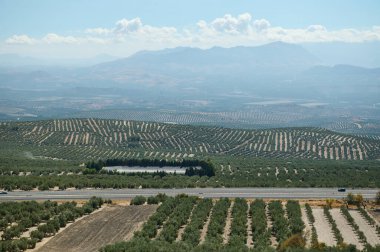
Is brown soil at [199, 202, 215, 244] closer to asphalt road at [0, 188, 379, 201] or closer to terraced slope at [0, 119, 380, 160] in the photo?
asphalt road at [0, 188, 379, 201]

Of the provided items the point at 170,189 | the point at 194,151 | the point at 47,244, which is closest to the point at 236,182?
the point at 170,189

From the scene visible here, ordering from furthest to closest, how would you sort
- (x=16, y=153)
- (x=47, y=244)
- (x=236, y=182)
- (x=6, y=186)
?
(x=16, y=153), (x=236, y=182), (x=6, y=186), (x=47, y=244)

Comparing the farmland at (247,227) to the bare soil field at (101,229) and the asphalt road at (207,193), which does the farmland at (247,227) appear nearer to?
the bare soil field at (101,229)

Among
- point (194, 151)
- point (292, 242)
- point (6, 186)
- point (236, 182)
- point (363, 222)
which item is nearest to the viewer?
point (292, 242)

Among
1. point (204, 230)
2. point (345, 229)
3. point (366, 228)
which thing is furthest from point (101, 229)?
point (366, 228)

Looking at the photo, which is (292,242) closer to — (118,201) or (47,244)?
(47,244)

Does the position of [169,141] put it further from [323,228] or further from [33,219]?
[323,228]

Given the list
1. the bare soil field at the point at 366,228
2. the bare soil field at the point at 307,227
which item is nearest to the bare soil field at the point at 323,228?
the bare soil field at the point at 307,227
